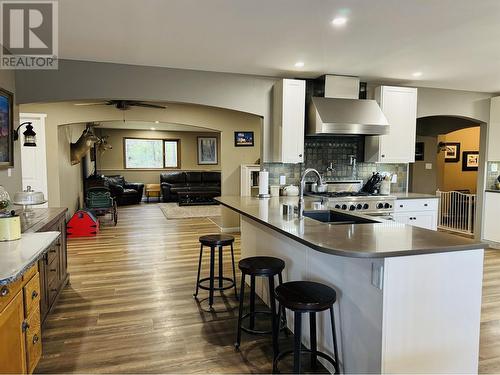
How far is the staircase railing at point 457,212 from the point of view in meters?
6.50

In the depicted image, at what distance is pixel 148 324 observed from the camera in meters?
3.00

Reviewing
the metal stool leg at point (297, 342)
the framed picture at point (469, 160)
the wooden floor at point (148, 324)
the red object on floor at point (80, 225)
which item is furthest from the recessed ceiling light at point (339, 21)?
the framed picture at point (469, 160)

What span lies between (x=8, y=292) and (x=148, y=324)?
55.7 inches

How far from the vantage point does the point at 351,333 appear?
2131mm

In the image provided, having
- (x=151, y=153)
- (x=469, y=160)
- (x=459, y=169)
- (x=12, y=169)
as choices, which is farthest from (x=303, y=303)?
(x=151, y=153)

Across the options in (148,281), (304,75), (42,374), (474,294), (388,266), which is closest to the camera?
(388,266)

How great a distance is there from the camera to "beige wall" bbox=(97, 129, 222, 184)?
11.8 metres

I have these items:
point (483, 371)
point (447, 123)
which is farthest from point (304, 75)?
point (447, 123)

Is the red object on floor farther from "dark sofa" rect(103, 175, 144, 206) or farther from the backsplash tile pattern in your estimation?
the backsplash tile pattern

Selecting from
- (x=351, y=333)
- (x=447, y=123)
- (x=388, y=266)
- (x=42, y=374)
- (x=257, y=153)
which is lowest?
(x=42, y=374)

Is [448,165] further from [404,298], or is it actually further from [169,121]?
[404,298]

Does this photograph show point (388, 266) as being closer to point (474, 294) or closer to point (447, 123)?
point (474, 294)

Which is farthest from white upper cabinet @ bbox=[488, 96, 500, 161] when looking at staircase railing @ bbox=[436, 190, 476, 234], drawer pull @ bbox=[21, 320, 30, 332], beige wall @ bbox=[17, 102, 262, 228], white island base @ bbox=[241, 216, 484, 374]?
drawer pull @ bbox=[21, 320, 30, 332]

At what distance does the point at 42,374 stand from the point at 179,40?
290 centimetres
